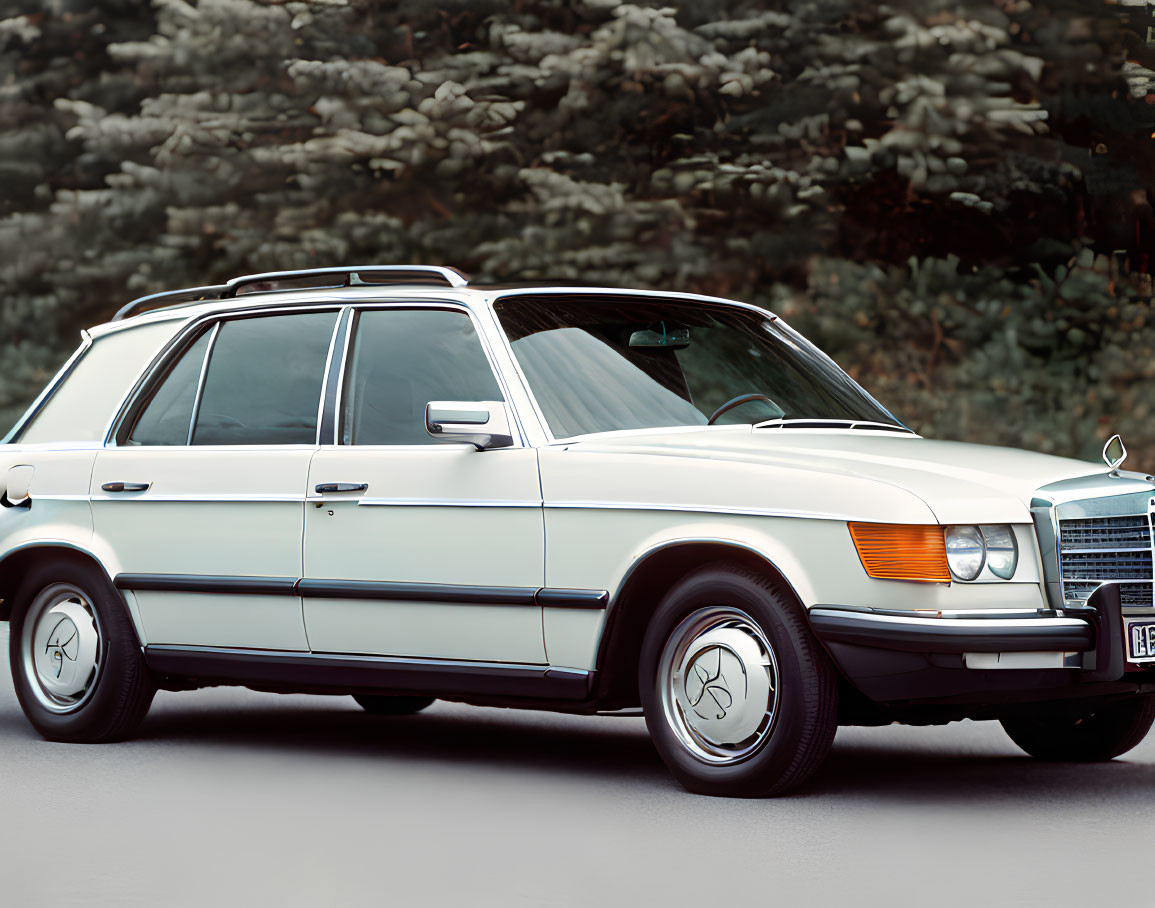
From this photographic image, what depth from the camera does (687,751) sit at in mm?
6938

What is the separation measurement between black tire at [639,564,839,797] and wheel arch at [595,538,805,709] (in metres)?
0.08

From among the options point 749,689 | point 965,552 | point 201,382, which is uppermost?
point 201,382

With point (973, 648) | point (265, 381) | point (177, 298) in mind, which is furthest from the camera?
point (177, 298)

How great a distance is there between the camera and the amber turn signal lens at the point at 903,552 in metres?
6.44

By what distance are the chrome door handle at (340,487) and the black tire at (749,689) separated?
4.72 feet

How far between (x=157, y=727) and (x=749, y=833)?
3.95m

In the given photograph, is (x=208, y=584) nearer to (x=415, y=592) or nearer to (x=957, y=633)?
(x=415, y=592)

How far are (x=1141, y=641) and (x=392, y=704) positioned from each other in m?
4.21

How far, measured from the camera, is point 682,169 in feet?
70.0

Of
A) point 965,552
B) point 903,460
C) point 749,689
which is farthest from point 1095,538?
point 749,689

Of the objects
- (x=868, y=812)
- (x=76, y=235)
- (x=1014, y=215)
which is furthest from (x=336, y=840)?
(x=76, y=235)

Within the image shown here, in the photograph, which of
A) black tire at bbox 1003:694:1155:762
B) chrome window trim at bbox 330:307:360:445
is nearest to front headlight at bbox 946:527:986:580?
black tire at bbox 1003:694:1155:762

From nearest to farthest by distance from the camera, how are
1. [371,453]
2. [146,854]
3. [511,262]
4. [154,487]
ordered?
[146,854]
[371,453]
[154,487]
[511,262]

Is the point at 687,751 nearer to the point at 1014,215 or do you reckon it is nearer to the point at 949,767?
the point at 949,767
